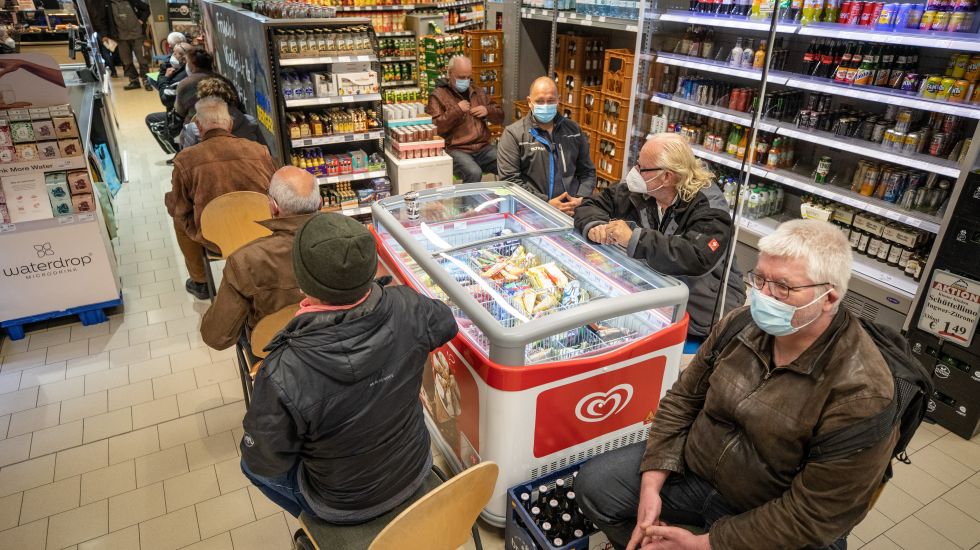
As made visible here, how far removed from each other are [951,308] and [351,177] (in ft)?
15.8

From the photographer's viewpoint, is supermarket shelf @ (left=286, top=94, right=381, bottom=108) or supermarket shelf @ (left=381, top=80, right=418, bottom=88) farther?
supermarket shelf @ (left=381, top=80, right=418, bottom=88)

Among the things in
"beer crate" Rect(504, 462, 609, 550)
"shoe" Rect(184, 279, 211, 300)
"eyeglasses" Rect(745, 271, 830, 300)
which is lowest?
"shoe" Rect(184, 279, 211, 300)

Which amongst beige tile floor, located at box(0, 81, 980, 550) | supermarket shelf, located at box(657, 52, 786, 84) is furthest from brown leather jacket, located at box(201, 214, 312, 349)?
supermarket shelf, located at box(657, 52, 786, 84)

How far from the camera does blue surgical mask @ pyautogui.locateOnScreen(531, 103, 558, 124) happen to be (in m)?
4.43

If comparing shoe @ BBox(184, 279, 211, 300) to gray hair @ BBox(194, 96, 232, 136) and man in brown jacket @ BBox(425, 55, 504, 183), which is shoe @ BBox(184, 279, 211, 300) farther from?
man in brown jacket @ BBox(425, 55, 504, 183)

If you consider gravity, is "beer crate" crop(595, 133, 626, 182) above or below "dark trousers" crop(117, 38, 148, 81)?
below

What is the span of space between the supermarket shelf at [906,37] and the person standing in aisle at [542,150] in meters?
1.89

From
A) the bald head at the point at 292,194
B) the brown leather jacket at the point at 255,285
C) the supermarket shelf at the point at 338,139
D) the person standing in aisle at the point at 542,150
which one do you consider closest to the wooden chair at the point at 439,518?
the brown leather jacket at the point at 255,285

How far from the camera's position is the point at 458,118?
21.4ft

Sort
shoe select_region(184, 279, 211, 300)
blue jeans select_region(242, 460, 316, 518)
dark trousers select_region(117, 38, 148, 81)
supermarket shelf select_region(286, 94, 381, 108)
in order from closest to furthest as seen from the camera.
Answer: blue jeans select_region(242, 460, 316, 518)
shoe select_region(184, 279, 211, 300)
supermarket shelf select_region(286, 94, 381, 108)
dark trousers select_region(117, 38, 148, 81)

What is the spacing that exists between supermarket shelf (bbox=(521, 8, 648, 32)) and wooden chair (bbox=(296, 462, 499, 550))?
206 inches

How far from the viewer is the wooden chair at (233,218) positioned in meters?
3.81

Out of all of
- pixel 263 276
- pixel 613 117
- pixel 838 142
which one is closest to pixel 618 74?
pixel 613 117

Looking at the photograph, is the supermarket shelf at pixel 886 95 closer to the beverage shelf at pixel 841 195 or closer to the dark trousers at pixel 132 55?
the beverage shelf at pixel 841 195
